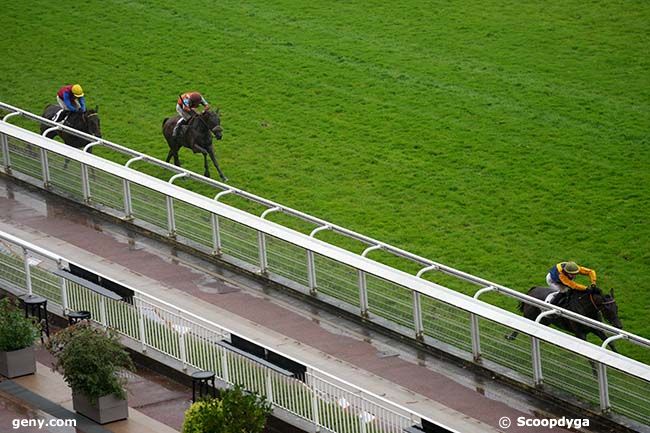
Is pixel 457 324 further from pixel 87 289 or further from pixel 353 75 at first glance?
pixel 353 75

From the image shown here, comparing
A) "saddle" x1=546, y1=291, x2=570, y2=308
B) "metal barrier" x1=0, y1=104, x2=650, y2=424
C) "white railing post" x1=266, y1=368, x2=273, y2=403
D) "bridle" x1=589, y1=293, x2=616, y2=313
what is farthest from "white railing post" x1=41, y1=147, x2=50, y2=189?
"bridle" x1=589, y1=293, x2=616, y2=313

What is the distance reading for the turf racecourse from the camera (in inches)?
934

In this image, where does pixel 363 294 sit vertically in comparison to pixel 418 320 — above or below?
above

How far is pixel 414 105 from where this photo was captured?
2916cm

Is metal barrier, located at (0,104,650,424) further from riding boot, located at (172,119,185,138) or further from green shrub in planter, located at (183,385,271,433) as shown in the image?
green shrub in planter, located at (183,385,271,433)

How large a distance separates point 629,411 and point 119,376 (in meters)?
5.73

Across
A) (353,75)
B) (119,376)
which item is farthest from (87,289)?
(353,75)

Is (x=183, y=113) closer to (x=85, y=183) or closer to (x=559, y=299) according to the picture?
(x=85, y=183)

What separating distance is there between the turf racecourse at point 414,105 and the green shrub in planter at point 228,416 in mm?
6350

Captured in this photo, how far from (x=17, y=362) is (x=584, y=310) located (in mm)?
7037

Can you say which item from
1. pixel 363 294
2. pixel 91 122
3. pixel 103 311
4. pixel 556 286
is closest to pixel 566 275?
pixel 556 286

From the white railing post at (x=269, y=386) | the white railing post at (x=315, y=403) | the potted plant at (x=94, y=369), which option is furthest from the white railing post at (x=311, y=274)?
the potted plant at (x=94, y=369)

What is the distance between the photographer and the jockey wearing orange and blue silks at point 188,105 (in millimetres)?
25844

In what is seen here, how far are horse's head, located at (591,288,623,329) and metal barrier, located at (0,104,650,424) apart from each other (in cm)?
22
